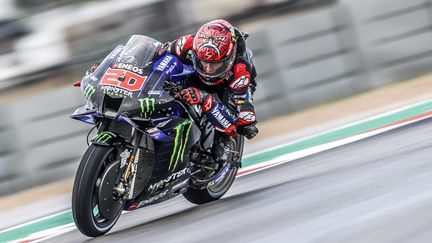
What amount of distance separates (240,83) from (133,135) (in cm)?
123

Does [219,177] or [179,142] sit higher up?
[179,142]

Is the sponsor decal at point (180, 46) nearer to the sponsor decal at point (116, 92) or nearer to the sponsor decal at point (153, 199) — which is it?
the sponsor decal at point (116, 92)

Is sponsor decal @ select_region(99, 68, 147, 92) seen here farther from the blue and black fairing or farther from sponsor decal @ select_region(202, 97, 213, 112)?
sponsor decal @ select_region(202, 97, 213, 112)

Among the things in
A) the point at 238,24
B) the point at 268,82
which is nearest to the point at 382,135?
the point at 268,82

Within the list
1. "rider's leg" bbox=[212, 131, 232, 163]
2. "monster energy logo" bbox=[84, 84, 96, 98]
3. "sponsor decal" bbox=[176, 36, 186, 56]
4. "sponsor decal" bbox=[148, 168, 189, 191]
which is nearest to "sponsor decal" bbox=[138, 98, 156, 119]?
"monster energy logo" bbox=[84, 84, 96, 98]

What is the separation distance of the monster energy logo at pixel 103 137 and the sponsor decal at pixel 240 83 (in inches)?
53.8

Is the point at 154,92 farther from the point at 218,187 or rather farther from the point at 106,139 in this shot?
the point at 218,187

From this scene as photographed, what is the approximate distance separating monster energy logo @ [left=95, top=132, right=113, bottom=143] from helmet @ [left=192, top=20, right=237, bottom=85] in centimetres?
103

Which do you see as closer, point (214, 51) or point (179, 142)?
point (179, 142)

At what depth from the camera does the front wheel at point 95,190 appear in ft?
19.4

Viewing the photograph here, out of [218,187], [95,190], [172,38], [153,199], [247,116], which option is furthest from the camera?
[172,38]

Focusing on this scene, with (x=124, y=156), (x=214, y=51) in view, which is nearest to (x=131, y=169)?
(x=124, y=156)

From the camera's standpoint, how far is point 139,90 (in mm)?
6219

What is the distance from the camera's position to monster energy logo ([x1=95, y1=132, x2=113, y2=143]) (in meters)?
6.08
